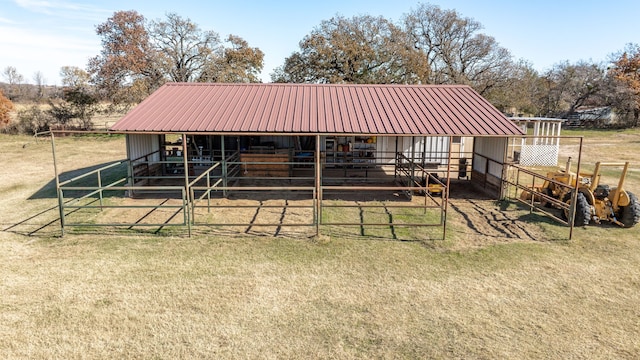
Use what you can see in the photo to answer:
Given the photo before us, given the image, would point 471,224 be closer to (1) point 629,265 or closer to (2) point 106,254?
(1) point 629,265

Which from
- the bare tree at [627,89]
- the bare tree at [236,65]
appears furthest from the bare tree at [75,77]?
the bare tree at [627,89]

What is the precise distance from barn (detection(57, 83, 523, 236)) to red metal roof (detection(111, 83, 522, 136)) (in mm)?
31

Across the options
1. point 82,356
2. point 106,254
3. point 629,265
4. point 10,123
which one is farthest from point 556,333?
point 10,123

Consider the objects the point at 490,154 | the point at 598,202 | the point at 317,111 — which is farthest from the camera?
the point at 490,154

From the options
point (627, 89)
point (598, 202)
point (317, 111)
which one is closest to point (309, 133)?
point (317, 111)

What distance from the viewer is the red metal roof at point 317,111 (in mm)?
10945

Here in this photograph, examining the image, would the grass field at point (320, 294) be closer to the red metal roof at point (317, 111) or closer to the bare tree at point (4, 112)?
the red metal roof at point (317, 111)

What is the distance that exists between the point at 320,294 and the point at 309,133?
503cm

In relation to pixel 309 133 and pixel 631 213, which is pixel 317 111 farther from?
pixel 631 213

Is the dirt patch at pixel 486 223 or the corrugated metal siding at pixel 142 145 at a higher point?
the corrugated metal siding at pixel 142 145

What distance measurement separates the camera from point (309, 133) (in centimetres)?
1027

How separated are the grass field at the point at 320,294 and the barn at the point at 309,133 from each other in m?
1.48

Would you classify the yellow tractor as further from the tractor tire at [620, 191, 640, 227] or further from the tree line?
the tree line

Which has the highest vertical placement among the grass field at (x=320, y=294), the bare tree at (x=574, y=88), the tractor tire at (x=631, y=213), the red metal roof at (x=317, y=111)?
the bare tree at (x=574, y=88)
